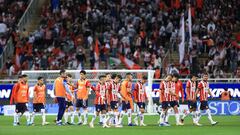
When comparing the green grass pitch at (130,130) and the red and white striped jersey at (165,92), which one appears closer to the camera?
the green grass pitch at (130,130)

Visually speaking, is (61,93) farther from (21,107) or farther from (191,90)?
(191,90)

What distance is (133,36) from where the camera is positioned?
43875 millimetres

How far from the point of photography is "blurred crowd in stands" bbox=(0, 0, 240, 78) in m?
41.2

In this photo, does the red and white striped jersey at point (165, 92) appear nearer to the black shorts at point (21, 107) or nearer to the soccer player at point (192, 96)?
the soccer player at point (192, 96)

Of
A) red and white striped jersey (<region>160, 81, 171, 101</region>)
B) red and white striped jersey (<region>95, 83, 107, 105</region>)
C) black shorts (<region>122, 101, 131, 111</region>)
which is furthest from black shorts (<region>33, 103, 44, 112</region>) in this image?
red and white striped jersey (<region>160, 81, 171, 101</region>)

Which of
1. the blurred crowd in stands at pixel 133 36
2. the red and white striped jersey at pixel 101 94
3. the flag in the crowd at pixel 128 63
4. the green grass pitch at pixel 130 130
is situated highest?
the blurred crowd in stands at pixel 133 36

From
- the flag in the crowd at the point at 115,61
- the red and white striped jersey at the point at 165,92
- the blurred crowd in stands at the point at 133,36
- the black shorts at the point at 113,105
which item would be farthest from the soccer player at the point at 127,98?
the flag in the crowd at the point at 115,61

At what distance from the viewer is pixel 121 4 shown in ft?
153

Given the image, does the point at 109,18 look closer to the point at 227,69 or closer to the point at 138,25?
the point at 138,25

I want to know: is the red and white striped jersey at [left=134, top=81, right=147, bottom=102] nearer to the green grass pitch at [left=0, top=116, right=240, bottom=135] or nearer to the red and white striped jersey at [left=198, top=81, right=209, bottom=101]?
the green grass pitch at [left=0, top=116, right=240, bottom=135]

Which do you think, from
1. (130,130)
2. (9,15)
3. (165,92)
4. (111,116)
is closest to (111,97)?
(111,116)

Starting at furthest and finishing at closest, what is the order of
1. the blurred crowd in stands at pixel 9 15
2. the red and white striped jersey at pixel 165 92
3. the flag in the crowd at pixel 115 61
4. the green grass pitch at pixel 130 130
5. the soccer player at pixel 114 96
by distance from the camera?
the blurred crowd in stands at pixel 9 15 → the flag in the crowd at pixel 115 61 → the red and white striped jersey at pixel 165 92 → the soccer player at pixel 114 96 → the green grass pitch at pixel 130 130

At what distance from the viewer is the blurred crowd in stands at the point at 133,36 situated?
41.2m

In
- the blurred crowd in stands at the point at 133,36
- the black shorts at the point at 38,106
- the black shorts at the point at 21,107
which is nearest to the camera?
the black shorts at the point at 21,107
